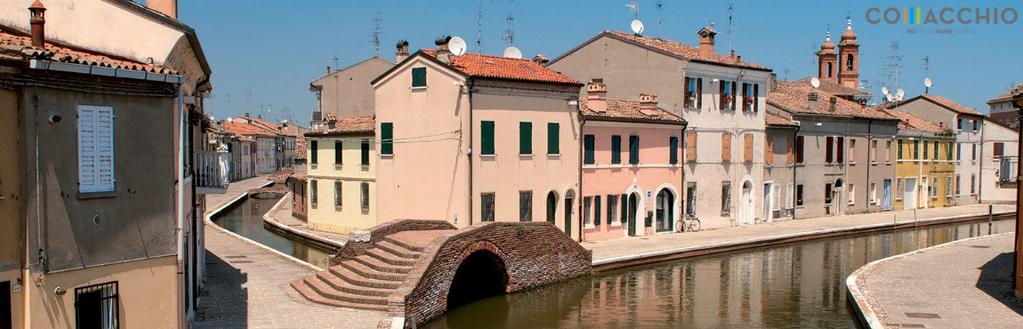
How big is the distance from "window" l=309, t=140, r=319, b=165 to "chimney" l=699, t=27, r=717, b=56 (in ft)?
61.3

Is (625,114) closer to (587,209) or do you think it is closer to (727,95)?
(587,209)

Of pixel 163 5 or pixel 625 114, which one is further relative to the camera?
pixel 625 114

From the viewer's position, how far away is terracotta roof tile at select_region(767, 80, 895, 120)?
151ft

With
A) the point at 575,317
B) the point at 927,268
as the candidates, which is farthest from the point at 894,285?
the point at 575,317

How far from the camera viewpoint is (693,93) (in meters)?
38.6

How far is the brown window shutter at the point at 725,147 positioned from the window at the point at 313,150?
18799mm

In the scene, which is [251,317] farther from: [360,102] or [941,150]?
[941,150]

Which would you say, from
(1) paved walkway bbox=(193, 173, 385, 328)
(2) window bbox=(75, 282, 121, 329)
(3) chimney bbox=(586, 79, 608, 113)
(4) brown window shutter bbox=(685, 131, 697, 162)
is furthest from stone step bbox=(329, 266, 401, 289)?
(4) brown window shutter bbox=(685, 131, 697, 162)

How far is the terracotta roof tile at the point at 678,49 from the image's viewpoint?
38.7m

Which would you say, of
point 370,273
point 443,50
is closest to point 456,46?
point 443,50

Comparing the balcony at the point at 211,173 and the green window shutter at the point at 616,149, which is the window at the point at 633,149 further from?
the balcony at the point at 211,173

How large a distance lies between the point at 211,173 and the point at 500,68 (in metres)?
14.8

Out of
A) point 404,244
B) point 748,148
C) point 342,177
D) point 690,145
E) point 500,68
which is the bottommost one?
point 404,244

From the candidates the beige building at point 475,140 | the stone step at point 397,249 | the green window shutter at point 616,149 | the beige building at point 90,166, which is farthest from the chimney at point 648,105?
the beige building at point 90,166
